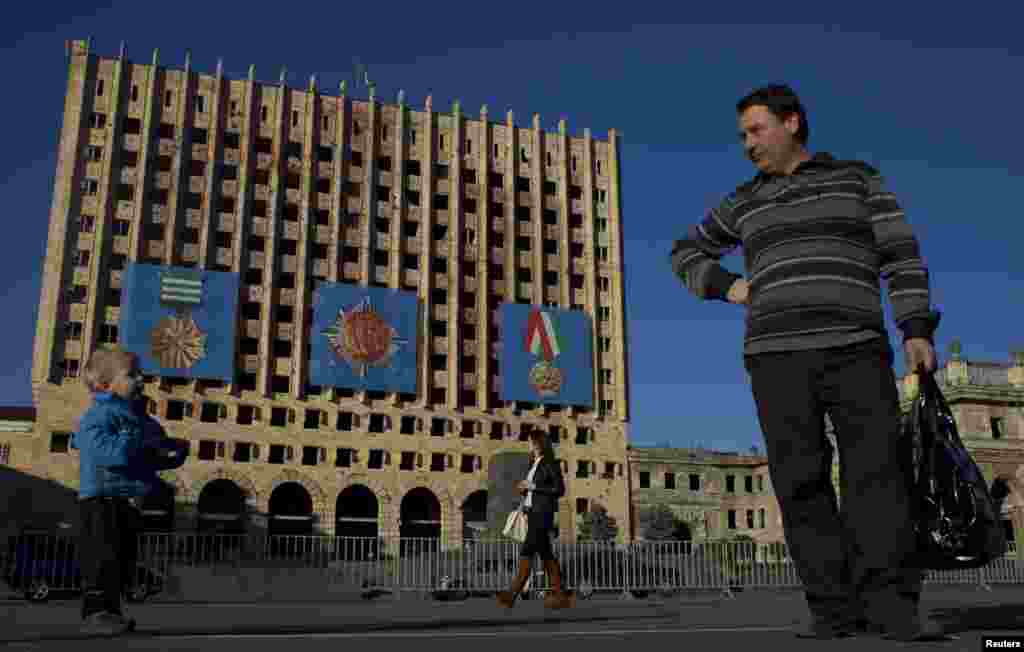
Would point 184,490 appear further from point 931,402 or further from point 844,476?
point 931,402

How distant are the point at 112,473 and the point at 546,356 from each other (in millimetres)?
57390

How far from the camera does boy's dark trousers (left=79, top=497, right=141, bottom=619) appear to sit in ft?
16.0

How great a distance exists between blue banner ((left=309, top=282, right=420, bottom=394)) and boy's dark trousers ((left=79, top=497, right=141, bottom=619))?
2065 inches

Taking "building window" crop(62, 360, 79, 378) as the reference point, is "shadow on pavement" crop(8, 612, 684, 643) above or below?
below

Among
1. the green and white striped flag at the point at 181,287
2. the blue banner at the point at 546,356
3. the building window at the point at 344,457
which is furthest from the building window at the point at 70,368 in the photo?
the blue banner at the point at 546,356

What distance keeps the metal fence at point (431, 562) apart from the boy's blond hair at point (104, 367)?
11.8 metres

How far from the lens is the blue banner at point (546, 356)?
60.9 m

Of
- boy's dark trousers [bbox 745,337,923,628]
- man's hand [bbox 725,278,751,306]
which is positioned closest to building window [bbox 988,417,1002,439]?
man's hand [bbox 725,278,751,306]

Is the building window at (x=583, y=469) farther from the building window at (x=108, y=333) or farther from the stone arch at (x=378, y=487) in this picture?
the building window at (x=108, y=333)

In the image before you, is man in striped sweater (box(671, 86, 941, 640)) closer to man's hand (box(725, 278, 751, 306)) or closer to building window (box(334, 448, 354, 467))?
man's hand (box(725, 278, 751, 306))

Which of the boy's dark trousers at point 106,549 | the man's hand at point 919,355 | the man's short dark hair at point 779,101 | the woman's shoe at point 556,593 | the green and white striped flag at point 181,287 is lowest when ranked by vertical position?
the woman's shoe at point 556,593

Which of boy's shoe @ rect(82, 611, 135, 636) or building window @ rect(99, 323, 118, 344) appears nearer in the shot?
boy's shoe @ rect(82, 611, 135, 636)

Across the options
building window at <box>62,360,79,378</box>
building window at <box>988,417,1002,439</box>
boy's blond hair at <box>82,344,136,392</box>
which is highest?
building window at <box>62,360,79,378</box>

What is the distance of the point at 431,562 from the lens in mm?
17672
